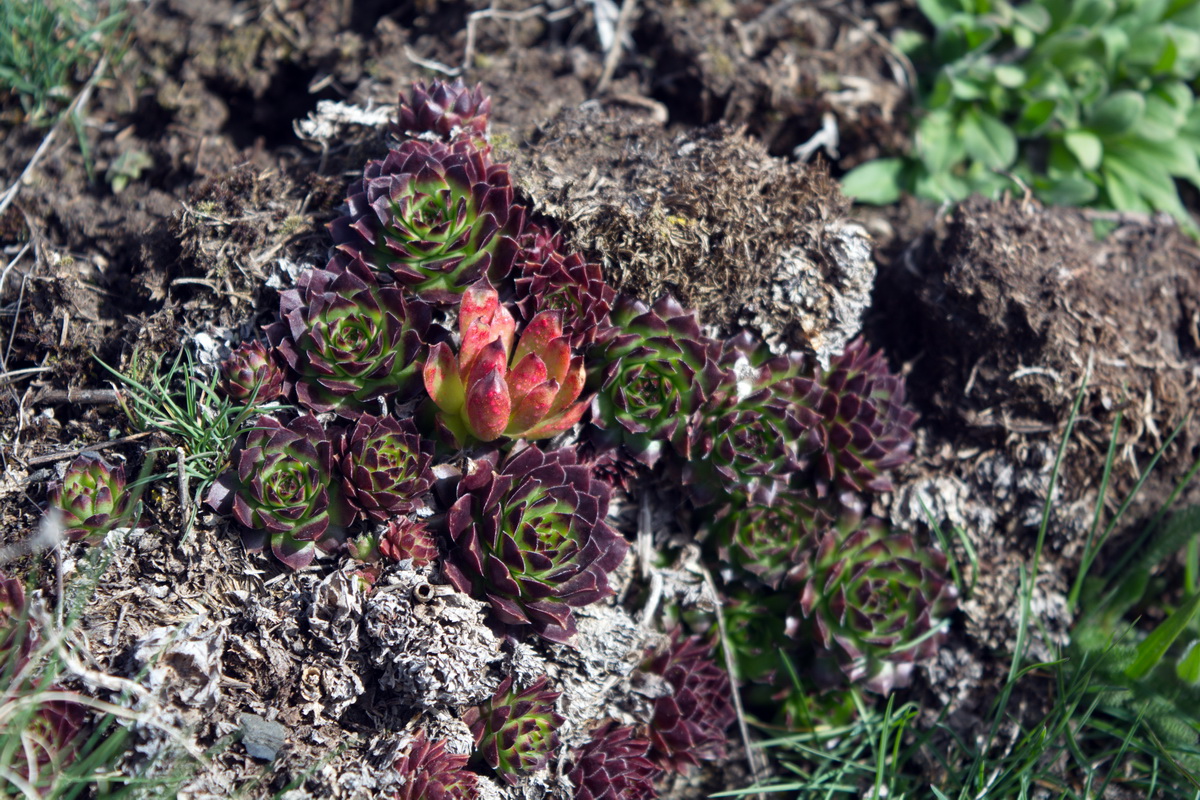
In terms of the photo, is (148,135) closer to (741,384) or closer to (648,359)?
(648,359)

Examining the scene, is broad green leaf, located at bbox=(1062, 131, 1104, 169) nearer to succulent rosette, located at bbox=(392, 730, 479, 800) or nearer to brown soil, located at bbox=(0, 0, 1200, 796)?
brown soil, located at bbox=(0, 0, 1200, 796)

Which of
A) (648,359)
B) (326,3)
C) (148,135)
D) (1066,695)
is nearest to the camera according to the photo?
(1066,695)

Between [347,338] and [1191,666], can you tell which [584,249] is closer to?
[347,338]

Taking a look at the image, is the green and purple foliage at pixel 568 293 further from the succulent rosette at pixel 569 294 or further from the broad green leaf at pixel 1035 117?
the broad green leaf at pixel 1035 117

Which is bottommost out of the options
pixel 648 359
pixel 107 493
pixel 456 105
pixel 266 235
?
pixel 107 493

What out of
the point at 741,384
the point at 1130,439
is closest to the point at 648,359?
the point at 741,384

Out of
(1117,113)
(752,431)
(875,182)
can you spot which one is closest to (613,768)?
(752,431)

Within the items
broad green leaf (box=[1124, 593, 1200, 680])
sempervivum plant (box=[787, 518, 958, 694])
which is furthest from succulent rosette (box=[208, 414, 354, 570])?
broad green leaf (box=[1124, 593, 1200, 680])
